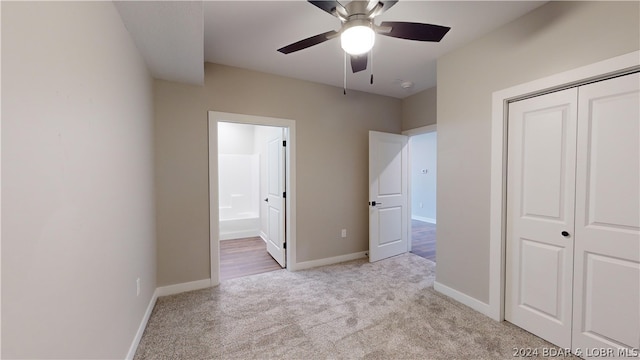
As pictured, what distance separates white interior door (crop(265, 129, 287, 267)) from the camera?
356 centimetres

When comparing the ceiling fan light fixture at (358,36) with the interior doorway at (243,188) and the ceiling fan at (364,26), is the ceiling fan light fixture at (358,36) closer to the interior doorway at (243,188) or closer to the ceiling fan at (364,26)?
the ceiling fan at (364,26)

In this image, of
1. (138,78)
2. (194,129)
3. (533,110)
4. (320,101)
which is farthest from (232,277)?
(533,110)

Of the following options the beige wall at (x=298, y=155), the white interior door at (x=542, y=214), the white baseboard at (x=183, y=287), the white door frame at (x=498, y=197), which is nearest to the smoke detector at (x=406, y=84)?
the beige wall at (x=298, y=155)

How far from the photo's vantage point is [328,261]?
12.0ft

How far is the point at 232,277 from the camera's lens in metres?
3.25

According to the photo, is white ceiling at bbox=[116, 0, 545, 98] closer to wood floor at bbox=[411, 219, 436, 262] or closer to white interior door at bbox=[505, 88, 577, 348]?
white interior door at bbox=[505, 88, 577, 348]

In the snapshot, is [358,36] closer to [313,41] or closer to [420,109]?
[313,41]

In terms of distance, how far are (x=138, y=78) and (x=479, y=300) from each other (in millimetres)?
3638

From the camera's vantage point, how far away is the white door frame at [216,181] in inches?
117

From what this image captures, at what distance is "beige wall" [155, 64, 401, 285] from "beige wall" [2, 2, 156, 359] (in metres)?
0.96

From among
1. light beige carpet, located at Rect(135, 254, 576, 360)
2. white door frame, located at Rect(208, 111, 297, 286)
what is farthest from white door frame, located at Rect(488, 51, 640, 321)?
white door frame, located at Rect(208, 111, 297, 286)

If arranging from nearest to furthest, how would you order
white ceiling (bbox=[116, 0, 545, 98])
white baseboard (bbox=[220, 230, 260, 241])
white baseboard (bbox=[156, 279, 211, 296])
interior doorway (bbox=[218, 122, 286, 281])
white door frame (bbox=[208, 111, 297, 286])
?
white ceiling (bbox=[116, 0, 545, 98]) → white baseboard (bbox=[156, 279, 211, 296]) → white door frame (bbox=[208, 111, 297, 286]) → interior doorway (bbox=[218, 122, 286, 281]) → white baseboard (bbox=[220, 230, 260, 241])

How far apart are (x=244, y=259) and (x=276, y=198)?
109 centimetres

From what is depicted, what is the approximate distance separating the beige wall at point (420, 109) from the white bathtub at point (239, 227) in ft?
11.6
